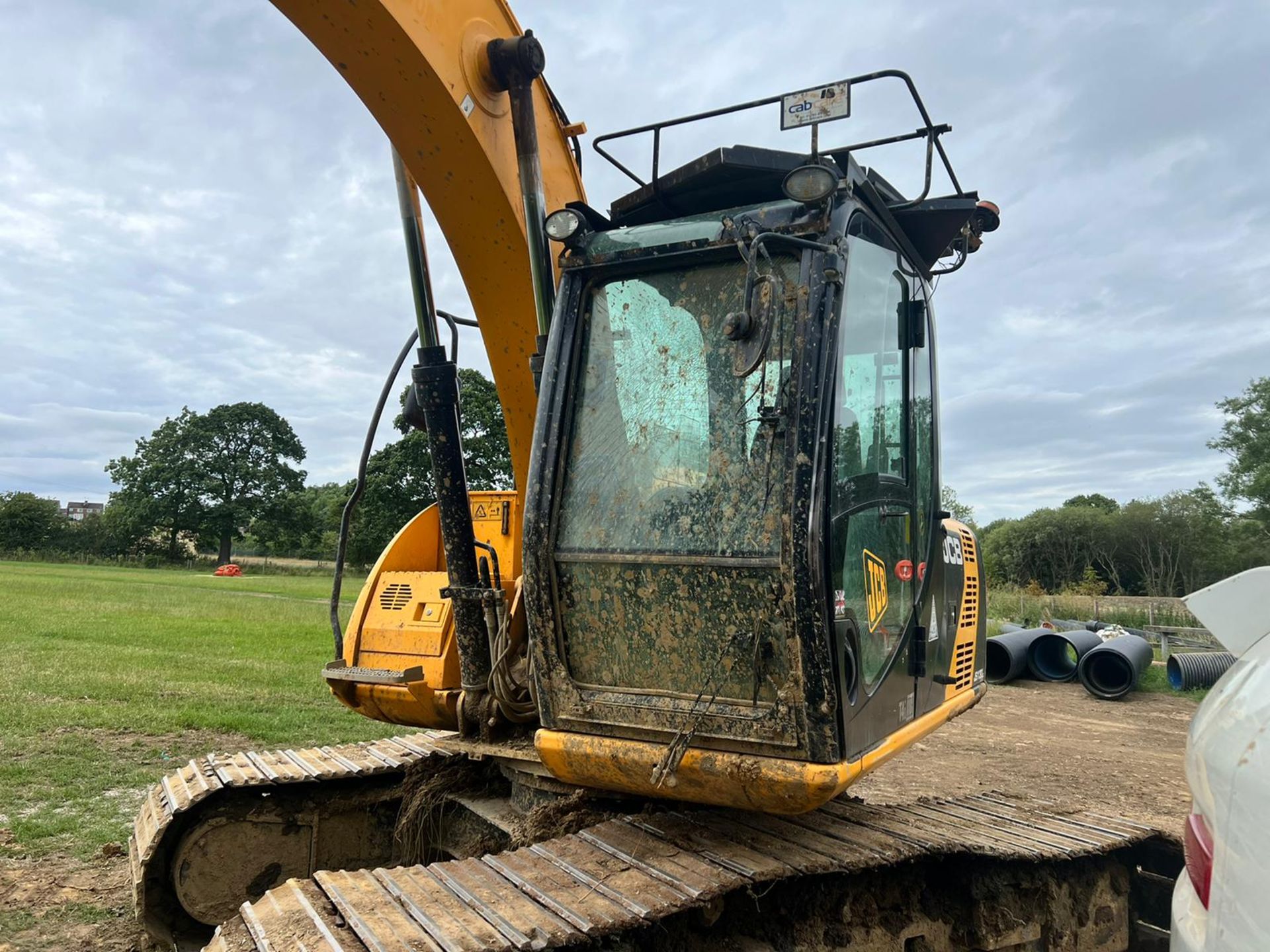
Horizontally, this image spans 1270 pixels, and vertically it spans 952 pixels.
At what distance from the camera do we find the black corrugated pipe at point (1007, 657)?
Answer: 13.9m

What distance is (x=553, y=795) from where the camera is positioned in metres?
3.73

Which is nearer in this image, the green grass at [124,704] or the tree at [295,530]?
the green grass at [124,704]

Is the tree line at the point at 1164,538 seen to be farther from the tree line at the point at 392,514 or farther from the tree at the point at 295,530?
the tree at the point at 295,530

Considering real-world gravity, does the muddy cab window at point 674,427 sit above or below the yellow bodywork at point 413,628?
above

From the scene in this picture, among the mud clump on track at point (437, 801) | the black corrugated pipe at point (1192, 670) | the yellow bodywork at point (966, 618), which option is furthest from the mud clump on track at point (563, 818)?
the black corrugated pipe at point (1192, 670)

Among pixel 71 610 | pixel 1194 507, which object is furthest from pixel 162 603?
pixel 1194 507

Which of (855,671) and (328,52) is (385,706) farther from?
(328,52)

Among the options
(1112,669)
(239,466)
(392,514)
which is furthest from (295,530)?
(1112,669)

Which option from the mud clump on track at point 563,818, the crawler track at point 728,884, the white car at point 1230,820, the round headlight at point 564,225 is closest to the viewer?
the white car at point 1230,820

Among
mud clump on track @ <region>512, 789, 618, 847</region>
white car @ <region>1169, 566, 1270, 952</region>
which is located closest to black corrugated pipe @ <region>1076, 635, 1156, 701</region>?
mud clump on track @ <region>512, 789, 618, 847</region>

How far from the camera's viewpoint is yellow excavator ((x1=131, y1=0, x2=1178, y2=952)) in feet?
9.15

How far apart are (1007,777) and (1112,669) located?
576cm

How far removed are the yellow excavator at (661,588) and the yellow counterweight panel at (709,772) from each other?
0.01m

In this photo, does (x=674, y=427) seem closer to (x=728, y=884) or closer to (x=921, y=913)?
(x=728, y=884)
